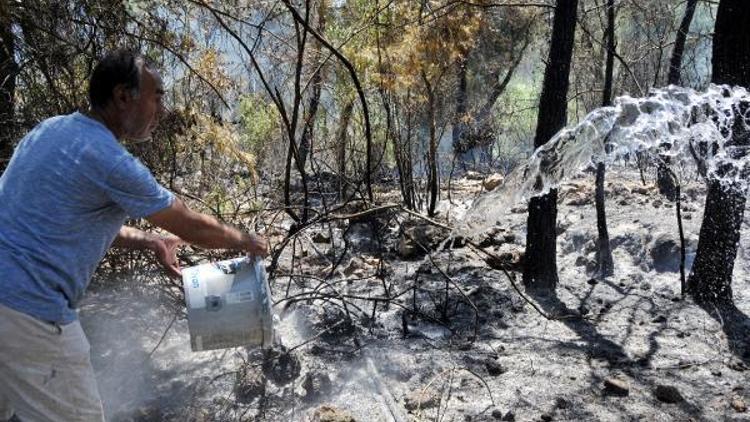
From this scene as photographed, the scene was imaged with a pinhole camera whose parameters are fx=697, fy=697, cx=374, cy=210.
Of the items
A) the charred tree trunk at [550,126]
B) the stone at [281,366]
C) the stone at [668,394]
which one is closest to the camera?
the stone at [668,394]

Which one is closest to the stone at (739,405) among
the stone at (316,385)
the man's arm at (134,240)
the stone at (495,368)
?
the stone at (495,368)

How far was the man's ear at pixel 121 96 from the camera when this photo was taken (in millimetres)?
2314

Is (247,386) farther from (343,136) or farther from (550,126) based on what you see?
(343,136)

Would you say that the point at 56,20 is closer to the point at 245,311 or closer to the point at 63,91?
the point at 63,91

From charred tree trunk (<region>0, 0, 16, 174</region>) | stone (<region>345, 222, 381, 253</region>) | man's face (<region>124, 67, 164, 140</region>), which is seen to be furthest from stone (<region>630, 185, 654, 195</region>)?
man's face (<region>124, 67, 164, 140</region>)

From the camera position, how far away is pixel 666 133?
607cm

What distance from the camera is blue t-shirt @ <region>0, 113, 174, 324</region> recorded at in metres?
2.19

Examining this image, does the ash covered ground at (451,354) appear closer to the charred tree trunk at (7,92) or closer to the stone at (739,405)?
the stone at (739,405)

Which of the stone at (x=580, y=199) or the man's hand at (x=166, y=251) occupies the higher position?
the man's hand at (x=166, y=251)

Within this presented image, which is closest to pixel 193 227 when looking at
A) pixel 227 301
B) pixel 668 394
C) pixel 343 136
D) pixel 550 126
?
pixel 227 301

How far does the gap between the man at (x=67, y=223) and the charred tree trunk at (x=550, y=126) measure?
4.51 m

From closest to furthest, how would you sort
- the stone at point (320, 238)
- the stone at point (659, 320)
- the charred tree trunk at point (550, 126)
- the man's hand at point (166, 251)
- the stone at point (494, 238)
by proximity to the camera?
the man's hand at point (166, 251)
the stone at point (659, 320)
the charred tree trunk at point (550, 126)
the stone at point (494, 238)
the stone at point (320, 238)

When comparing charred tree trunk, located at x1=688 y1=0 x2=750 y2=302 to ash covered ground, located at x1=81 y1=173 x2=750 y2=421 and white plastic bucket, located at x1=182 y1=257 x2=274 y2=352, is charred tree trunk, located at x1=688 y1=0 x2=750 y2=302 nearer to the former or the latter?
ash covered ground, located at x1=81 y1=173 x2=750 y2=421

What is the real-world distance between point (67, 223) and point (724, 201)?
508 cm
